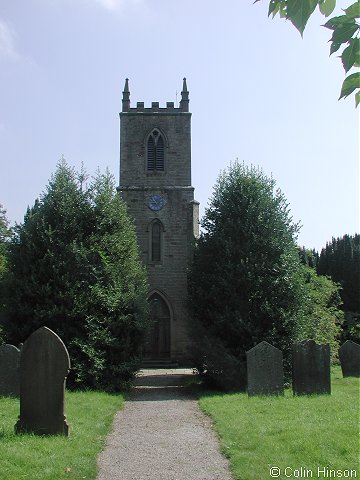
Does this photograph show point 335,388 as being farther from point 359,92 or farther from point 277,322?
point 359,92

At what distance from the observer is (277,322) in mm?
17531

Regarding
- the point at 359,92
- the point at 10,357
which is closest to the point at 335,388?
the point at 10,357

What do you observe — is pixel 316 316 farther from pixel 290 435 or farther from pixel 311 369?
pixel 290 435

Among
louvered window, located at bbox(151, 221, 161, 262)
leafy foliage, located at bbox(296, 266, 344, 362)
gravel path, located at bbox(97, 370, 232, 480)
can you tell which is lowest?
gravel path, located at bbox(97, 370, 232, 480)

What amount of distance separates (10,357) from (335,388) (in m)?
9.62

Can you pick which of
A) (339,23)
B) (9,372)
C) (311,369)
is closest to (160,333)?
(9,372)

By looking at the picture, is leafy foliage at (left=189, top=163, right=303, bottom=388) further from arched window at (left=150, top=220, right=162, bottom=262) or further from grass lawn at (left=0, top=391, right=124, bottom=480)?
arched window at (left=150, top=220, right=162, bottom=262)

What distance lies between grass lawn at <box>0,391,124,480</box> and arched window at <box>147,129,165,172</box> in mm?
20371

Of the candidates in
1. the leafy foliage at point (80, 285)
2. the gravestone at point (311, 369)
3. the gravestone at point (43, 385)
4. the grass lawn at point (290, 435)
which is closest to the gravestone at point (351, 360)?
the gravestone at point (311, 369)

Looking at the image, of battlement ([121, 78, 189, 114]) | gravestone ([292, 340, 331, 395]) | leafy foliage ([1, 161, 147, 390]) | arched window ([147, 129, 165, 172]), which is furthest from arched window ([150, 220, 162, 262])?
gravestone ([292, 340, 331, 395])

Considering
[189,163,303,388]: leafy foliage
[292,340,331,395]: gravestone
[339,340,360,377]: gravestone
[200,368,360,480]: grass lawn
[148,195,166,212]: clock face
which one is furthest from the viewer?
[148,195,166,212]: clock face

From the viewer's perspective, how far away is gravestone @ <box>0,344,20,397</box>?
1410 centimetres

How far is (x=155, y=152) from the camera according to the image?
30.9 m

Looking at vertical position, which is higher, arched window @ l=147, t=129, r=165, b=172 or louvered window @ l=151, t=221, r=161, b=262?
arched window @ l=147, t=129, r=165, b=172
